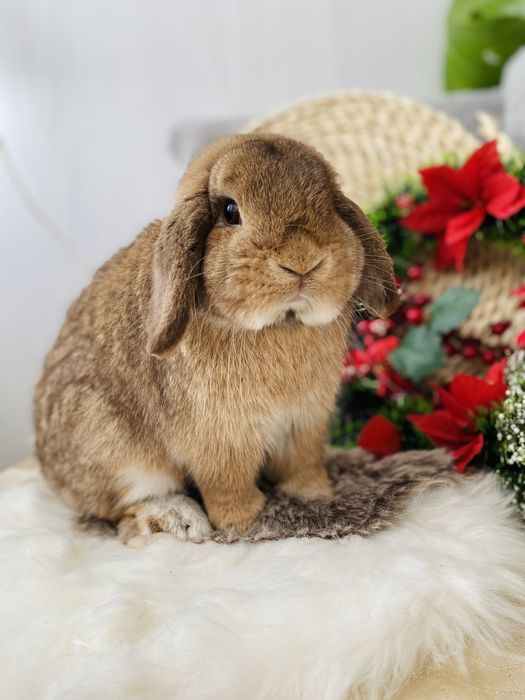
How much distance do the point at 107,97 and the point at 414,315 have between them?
3.47ft

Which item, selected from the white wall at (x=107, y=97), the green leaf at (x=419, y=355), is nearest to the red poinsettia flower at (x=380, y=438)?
the green leaf at (x=419, y=355)

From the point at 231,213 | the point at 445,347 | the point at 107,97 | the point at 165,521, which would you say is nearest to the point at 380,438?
the point at 445,347

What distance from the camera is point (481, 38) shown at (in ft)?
5.68

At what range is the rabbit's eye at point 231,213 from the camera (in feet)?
2.21

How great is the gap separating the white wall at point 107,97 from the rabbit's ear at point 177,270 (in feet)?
3.12

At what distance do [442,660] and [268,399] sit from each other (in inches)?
12.0

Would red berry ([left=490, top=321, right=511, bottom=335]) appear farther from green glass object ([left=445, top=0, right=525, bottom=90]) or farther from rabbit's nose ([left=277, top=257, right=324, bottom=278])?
green glass object ([left=445, top=0, right=525, bottom=90])

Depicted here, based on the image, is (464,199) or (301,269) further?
(464,199)

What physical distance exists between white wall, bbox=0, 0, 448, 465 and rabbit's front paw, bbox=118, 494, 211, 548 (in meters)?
0.91

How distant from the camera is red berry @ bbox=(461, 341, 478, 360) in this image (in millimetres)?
1138

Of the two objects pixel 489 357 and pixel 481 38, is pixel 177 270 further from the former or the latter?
pixel 481 38

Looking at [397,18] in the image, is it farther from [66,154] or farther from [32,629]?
[32,629]

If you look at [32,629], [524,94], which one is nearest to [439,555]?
[32,629]

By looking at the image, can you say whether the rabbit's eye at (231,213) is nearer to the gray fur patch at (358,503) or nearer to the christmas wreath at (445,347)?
the christmas wreath at (445,347)
